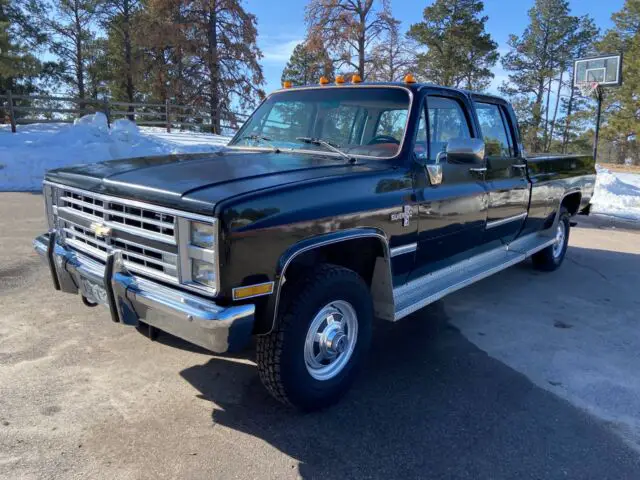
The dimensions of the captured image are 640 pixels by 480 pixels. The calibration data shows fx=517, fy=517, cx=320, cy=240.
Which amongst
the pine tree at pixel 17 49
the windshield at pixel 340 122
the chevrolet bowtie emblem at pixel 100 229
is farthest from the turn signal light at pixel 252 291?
the pine tree at pixel 17 49

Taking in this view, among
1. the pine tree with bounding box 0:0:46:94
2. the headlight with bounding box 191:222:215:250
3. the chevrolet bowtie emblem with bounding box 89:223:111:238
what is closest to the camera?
the headlight with bounding box 191:222:215:250

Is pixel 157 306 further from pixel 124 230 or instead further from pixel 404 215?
pixel 404 215

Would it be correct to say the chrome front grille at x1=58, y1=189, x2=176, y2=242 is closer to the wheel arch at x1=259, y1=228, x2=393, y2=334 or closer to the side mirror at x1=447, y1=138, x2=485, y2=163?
the wheel arch at x1=259, y1=228, x2=393, y2=334

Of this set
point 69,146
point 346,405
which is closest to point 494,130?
point 346,405

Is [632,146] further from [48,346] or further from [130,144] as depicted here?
[48,346]

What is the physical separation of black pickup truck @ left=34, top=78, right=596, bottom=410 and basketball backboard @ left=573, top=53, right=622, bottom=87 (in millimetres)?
12924

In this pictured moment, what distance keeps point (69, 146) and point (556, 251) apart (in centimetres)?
1372

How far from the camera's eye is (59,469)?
2521 mm

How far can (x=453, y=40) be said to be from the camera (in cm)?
3097

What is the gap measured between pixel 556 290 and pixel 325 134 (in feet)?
11.2

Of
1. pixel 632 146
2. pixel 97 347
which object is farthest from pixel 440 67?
pixel 97 347

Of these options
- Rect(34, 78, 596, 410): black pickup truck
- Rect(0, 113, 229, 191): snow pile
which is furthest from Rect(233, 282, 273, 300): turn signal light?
Rect(0, 113, 229, 191): snow pile

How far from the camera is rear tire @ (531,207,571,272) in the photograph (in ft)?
20.9

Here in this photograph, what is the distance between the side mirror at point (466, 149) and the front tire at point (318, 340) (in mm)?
1246
